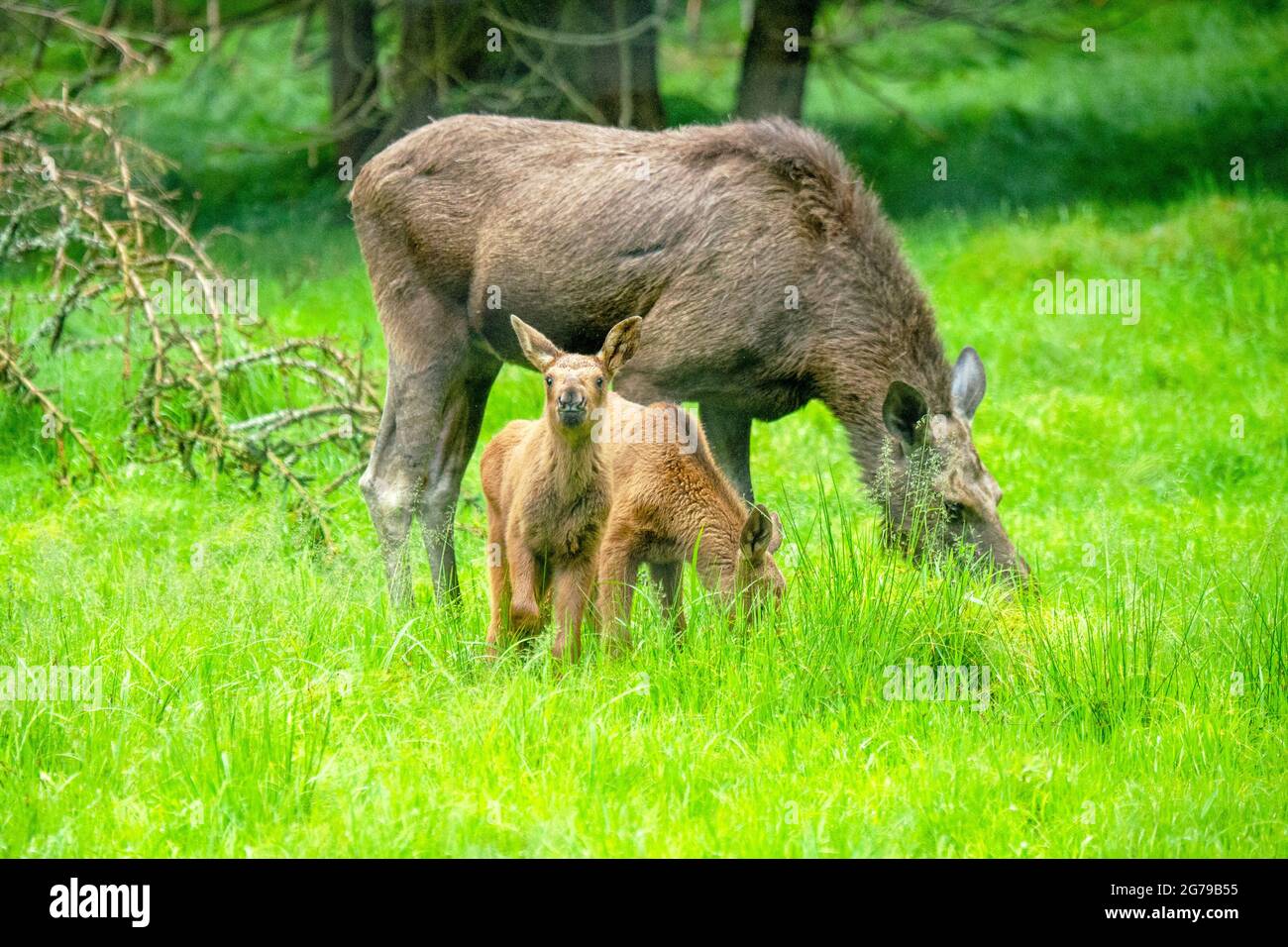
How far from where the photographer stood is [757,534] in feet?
19.9

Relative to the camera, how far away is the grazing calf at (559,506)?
5926 millimetres

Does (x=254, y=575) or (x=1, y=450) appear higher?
(x=1, y=450)

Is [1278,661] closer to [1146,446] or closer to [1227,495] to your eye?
Answer: [1227,495]

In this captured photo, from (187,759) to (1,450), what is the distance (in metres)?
4.95

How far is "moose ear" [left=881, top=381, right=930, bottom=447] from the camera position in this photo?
6926 mm

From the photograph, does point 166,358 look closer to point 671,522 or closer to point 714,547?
point 671,522

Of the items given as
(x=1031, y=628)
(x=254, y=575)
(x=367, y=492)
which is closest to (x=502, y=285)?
(x=367, y=492)

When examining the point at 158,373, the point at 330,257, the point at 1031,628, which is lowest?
the point at 1031,628

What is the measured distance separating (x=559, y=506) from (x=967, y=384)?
2360 mm

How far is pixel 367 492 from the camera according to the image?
8.00 m

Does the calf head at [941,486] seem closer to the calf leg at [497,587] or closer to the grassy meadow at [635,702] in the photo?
the grassy meadow at [635,702]

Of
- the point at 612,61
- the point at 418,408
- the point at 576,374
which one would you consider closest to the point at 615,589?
the point at 576,374

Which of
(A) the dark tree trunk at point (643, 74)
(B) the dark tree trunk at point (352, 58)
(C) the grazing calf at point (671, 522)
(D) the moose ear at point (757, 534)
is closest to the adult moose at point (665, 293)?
(C) the grazing calf at point (671, 522)

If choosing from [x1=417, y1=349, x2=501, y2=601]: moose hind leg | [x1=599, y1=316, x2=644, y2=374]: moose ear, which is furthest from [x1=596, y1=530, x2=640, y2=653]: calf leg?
[x1=417, y1=349, x2=501, y2=601]: moose hind leg
